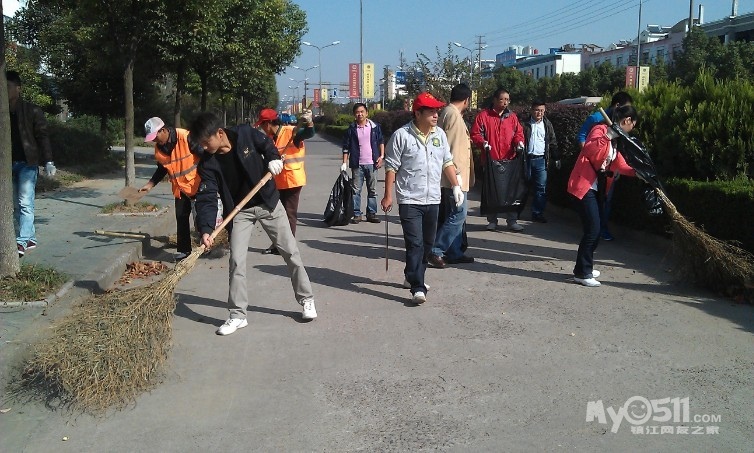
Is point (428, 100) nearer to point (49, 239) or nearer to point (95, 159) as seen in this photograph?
point (49, 239)

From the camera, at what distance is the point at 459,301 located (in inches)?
253

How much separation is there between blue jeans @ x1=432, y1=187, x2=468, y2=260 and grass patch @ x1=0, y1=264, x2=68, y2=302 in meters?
3.67

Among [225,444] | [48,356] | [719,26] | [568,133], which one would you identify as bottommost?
[225,444]

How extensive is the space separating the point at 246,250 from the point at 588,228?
325 centimetres

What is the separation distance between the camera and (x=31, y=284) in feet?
19.8

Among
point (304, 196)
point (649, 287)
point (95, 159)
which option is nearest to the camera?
point (649, 287)

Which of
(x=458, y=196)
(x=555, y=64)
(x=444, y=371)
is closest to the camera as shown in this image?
(x=444, y=371)

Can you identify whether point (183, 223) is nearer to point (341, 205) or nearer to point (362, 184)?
point (341, 205)

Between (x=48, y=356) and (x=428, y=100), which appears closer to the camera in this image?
(x=48, y=356)

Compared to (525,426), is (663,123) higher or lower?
higher

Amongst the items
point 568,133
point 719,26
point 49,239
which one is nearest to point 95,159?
point 49,239

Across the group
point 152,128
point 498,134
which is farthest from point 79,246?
point 498,134

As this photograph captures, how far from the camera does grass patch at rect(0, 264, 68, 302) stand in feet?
19.3

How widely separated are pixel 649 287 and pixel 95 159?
15352mm
